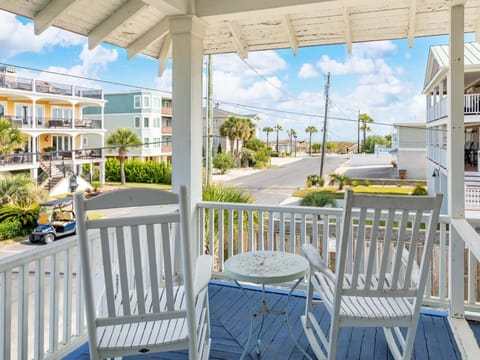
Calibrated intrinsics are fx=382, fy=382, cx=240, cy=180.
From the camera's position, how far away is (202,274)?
1902 mm

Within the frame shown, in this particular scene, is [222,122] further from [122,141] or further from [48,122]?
[48,122]

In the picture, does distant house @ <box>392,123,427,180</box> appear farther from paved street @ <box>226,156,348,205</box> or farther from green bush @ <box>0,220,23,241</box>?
green bush @ <box>0,220,23,241</box>

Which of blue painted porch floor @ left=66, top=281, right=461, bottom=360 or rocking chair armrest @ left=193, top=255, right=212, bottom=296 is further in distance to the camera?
blue painted porch floor @ left=66, top=281, right=461, bottom=360

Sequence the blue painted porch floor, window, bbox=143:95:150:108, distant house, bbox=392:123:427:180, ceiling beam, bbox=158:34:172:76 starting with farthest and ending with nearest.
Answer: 1. distant house, bbox=392:123:427:180
2. window, bbox=143:95:150:108
3. ceiling beam, bbox=158:34:172:76
4. the blue painted porch floor

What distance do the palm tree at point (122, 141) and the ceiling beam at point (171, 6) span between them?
1826 millimetres

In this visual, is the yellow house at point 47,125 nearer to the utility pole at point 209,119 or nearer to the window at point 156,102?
the window at point 156,102

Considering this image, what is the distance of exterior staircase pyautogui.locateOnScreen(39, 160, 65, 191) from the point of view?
3.15m

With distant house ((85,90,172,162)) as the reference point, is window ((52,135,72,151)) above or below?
below

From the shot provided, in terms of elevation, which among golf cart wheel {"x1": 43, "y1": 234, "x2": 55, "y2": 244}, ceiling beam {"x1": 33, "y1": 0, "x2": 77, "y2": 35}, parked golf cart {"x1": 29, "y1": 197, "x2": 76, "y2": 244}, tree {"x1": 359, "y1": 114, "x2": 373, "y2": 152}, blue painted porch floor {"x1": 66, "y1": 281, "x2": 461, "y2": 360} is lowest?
blue painted porch floor {"x1": 66, "y1": 281, "x2": 461, "y2": 360}

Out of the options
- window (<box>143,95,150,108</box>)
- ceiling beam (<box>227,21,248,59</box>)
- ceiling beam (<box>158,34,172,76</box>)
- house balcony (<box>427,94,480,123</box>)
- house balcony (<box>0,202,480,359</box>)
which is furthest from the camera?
Answer: house balcony (<box>427,94,480,123</box>)

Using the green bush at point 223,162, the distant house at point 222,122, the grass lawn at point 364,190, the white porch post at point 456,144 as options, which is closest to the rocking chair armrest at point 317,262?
the white porch post at point 456,144

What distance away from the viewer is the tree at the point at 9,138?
107 inches

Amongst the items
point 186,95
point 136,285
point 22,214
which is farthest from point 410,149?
point 136,285

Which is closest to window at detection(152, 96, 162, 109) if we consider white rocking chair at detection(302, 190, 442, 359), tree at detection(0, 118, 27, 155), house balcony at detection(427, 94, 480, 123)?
tree at detection(0, 118, 27, 155)
